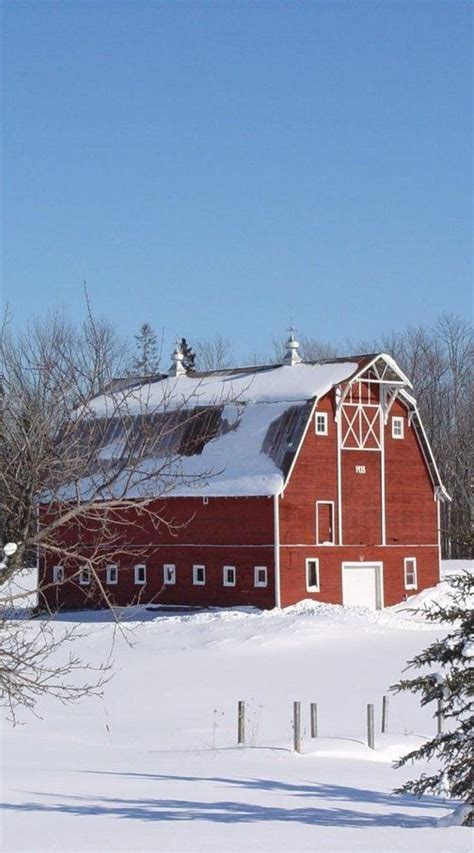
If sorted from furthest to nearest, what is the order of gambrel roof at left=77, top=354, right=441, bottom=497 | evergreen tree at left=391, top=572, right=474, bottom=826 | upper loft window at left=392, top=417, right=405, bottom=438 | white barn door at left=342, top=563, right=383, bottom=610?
upper loft window at left=392, top=417, right=405, bottom=438 < white barn door at left=342, top=563, right=383, bottom=610 < gambrel roof at left=77, top=354, right=441, bottom=497 < evergreen tree at left=391, top=572, right=474, bottom=826

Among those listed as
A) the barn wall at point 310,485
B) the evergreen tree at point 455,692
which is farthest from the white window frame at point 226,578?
the evergreen tree at point 455,692

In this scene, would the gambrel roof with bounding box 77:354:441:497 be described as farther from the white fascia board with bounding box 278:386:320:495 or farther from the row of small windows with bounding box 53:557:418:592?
the row of small windows with bounding box 53:557:418:592

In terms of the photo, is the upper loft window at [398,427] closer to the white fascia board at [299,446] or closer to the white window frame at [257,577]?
the white fascia board at [299,446]

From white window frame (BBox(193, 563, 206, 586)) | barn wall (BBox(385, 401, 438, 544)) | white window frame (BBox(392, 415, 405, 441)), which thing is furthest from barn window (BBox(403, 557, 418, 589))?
white window frame (BBox(193, 563, 206, 586))

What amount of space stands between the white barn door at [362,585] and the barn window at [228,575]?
385cm

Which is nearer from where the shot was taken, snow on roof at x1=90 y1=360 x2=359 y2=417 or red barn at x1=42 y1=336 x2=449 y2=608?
red barn at x1=42 y1=336 x2=449 y2=608

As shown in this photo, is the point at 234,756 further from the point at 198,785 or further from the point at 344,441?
the point at 344,441

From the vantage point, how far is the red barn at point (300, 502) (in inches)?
1597

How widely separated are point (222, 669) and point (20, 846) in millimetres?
20227

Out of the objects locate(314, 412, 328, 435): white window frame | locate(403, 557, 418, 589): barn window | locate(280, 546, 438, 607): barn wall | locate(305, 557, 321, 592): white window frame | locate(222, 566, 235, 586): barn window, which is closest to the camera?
locate(280, 546, 438, 607): barn wall

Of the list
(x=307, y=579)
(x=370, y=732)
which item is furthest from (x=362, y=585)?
(x=370, y=732)

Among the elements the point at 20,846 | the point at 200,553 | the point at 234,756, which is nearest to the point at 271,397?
the point at 200,553

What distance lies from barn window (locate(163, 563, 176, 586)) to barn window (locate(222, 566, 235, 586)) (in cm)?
208

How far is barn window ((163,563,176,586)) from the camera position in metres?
42.5
